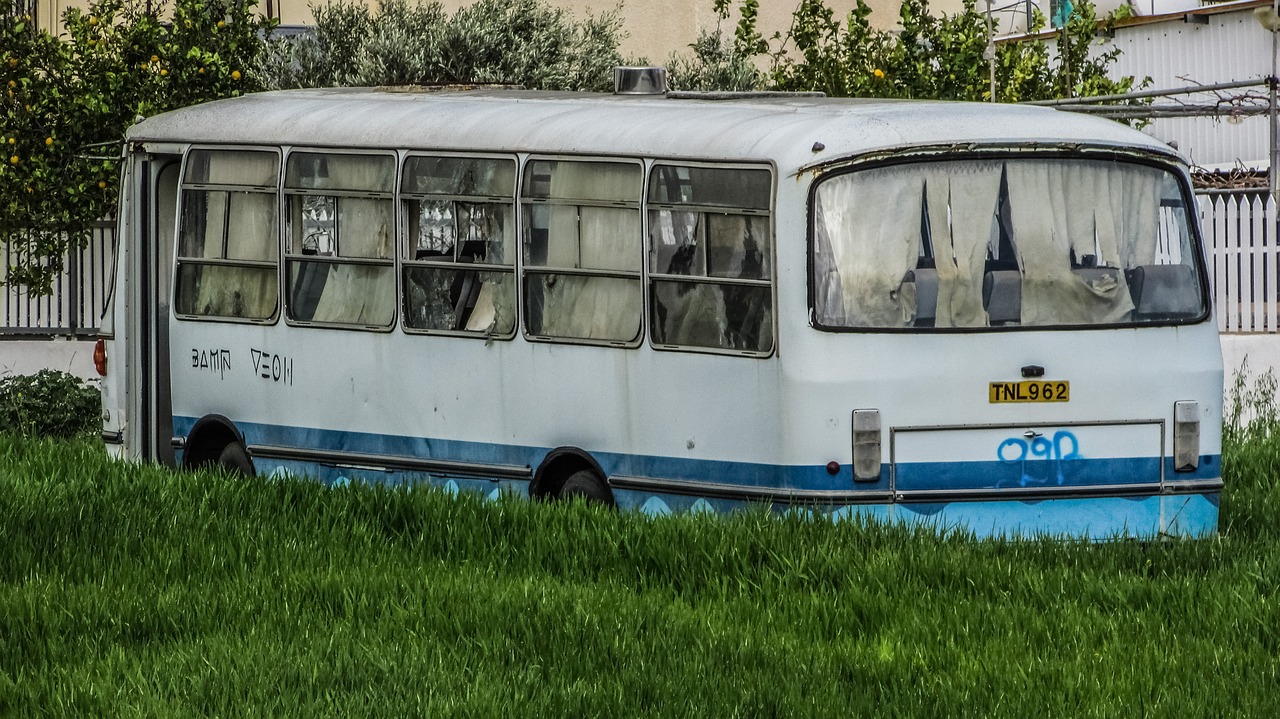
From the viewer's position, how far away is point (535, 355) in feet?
35.7

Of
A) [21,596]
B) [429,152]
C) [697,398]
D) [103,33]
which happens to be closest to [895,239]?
[697,398]

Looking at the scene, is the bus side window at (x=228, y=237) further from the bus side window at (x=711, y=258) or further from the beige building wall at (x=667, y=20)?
the beige building wall at (x=667, y=20)

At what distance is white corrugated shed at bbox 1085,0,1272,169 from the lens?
29.6 m

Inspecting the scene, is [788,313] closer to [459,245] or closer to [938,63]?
[459,245]

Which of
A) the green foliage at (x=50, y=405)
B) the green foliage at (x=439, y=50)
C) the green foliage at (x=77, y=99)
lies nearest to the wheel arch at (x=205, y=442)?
the green foliage at (x=50, y=405)

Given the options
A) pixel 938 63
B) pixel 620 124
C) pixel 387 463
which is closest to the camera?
pixel 620 124

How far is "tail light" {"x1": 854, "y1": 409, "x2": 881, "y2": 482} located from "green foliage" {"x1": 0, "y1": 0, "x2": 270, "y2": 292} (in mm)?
12020

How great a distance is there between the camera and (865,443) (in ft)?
31.2

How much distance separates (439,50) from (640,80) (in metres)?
9.35

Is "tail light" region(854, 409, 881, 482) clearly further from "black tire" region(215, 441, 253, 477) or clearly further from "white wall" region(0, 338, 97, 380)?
"white wall" region(0, 338, 97, 380)

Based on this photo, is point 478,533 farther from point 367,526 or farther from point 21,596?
point 21,596

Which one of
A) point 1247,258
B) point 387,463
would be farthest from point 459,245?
point 1247,258

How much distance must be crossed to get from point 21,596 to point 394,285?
3840 millimetres

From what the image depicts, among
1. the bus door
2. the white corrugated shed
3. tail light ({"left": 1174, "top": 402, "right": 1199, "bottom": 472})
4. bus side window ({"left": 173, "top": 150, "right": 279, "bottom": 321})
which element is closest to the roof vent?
bus side window ({"left": 173, "top": 150, "right": 279, "bottom": 321})
